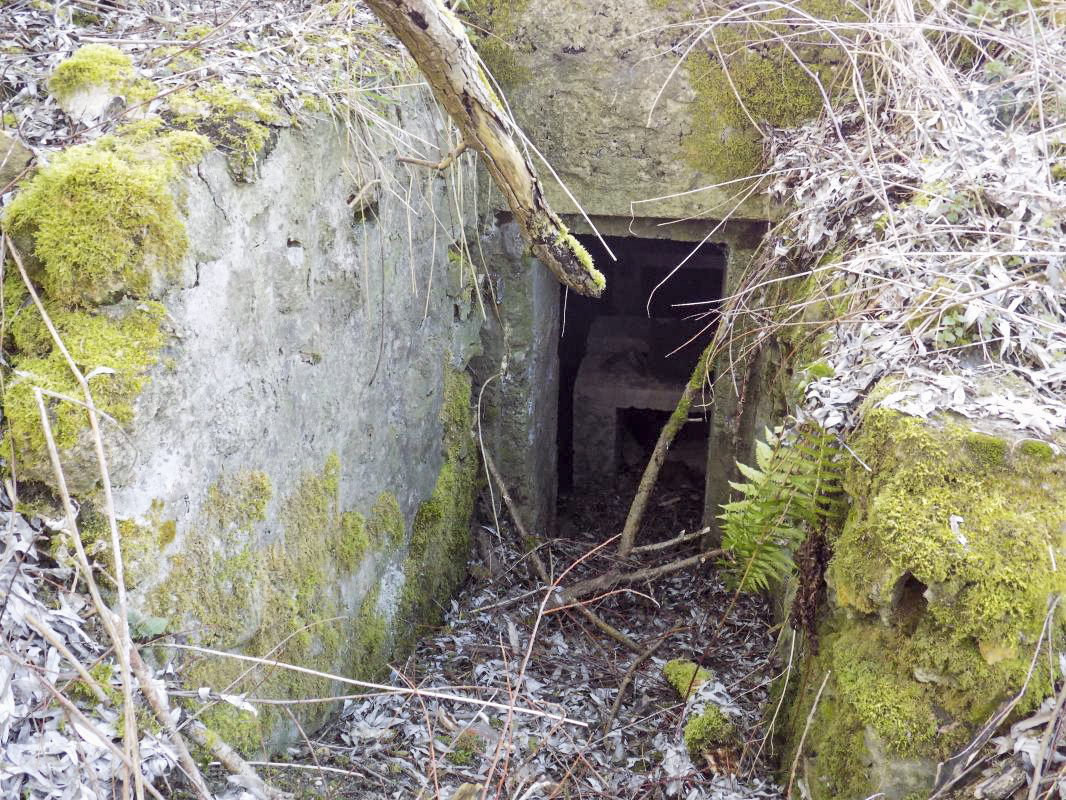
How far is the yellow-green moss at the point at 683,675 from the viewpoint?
11.1 ft

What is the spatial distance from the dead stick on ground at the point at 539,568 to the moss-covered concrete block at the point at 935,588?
1661 mm

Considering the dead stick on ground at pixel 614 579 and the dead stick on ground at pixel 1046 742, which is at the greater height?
the dead stick on ground at pixel 1046 742

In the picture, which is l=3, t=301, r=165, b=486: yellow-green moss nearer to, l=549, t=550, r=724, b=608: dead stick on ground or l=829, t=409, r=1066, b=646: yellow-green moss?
l=829, t=409, r=1066, b=646: yellow-green moss

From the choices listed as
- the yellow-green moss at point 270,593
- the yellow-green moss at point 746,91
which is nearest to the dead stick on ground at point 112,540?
the yellow-green moss at point 270,593

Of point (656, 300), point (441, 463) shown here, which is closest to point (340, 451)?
point (441, 463)

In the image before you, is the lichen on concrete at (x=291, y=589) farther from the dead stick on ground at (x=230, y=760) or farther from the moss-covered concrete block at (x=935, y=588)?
the moss-covered concrete block at (x=935, y=588)

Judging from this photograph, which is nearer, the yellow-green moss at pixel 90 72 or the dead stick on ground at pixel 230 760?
the dead stick on ground at pixel 230 760

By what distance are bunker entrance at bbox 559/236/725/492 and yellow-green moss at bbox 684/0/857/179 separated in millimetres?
1365

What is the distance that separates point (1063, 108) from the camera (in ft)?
10.5

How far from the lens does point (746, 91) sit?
4.09 metres

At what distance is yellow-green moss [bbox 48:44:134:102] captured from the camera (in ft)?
8.08

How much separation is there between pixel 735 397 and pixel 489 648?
191 cm

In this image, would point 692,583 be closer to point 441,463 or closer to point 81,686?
point 441,463

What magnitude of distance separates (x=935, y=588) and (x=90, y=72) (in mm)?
2801
